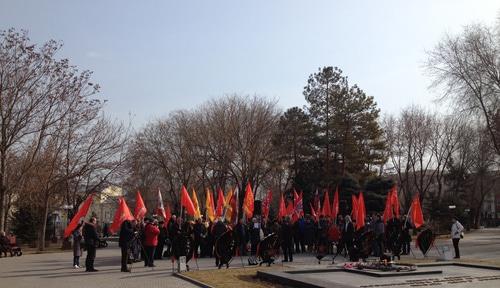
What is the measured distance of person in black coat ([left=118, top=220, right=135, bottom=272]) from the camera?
19.3 m

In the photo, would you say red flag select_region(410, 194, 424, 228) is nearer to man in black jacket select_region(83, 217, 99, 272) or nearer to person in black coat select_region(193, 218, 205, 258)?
person in black coat select_region(193, 218, 205, 258)

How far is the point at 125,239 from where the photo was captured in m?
19.5

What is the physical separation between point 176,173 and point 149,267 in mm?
35080

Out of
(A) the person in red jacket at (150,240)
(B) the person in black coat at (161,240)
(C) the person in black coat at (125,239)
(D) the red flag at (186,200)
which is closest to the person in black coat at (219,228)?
(D) the red flag at (186,200)

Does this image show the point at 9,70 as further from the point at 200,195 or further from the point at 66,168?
the point at 200,195

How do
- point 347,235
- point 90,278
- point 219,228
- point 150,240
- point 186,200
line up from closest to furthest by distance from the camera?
point 90,278 → point 150,240 → point 219,228 → point 186,200 → point 347,235

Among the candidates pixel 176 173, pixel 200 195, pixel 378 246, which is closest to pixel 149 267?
pixel 378 246

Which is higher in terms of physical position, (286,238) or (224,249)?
(286,238)

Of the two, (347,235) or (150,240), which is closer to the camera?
(150,240)

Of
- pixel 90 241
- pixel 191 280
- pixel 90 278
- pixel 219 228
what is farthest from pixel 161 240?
pixel 191 280

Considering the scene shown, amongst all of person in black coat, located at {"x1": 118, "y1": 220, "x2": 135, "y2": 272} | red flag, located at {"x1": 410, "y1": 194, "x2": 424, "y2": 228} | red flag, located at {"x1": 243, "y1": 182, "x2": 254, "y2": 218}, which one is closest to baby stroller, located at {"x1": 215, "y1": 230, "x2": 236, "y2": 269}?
person in black coat, located at {"x1": 118, "y1": 220, "x2": 135, "y2": 272}

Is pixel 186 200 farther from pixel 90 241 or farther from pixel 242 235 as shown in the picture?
pixel 90 241

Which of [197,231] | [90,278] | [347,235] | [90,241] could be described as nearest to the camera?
[90,278]

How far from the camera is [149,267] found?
21000 mm
